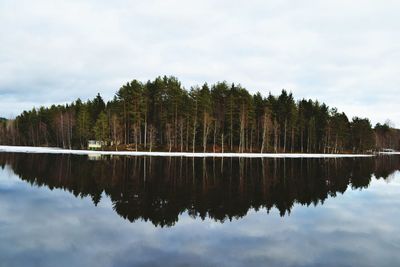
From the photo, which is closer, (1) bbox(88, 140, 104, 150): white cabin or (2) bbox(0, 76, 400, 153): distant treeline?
(2) bbox(0, 76, 400, 153): distant treeline

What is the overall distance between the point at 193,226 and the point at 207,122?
64.4 metres

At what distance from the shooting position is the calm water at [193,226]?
8.91 metres

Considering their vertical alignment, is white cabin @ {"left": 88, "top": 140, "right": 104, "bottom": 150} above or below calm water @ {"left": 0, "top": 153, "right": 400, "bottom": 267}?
above

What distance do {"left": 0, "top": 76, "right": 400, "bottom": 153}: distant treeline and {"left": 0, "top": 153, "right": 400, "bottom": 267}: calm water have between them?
5507 cm

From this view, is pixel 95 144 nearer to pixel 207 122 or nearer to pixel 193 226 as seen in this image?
pixel 207 122

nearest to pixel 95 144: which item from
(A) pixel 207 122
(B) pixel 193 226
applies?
(A) pixel 207 122

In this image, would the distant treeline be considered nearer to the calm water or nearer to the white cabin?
the white cabin

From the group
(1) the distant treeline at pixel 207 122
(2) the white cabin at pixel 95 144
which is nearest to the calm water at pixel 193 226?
(1) the distant treeline at pixel 207 122

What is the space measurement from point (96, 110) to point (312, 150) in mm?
74593

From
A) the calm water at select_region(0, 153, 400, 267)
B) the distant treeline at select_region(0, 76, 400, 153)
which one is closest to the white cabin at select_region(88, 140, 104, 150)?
the distant treeline at select_region(0, 76, 400, 153)

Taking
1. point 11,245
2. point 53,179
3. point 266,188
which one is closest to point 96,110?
point 53,179

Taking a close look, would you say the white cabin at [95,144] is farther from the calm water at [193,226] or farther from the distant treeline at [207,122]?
the calm water at [193,226]

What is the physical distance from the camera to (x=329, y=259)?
899 cm

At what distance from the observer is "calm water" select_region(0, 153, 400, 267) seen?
8.91 meters
